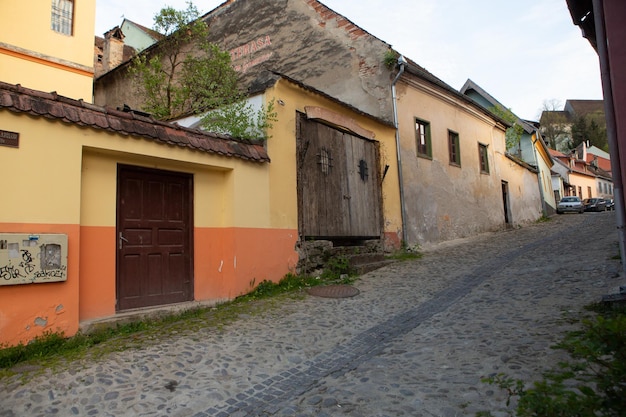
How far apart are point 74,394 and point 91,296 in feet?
6.15

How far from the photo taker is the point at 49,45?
10.3m

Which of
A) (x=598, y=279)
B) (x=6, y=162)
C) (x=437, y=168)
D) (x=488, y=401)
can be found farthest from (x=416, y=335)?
(x=437, y=168)

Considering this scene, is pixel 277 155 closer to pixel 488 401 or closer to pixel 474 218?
pixel 488 401

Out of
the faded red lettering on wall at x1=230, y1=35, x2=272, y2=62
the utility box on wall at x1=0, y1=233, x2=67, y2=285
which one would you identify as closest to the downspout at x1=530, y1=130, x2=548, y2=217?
the faded red lettering on wall at x1=230, y1=35, x2=272, y2=62

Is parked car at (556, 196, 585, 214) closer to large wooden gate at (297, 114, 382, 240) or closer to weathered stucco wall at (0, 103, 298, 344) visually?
large wooden gate at (297, 114, 382, 240)

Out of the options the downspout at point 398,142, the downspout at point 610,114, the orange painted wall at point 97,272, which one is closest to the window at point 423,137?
the downspout at point 398,142

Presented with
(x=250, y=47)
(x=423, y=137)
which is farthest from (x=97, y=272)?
(x=250, y=47)

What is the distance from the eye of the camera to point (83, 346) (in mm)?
4312

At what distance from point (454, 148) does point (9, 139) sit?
42.2ft

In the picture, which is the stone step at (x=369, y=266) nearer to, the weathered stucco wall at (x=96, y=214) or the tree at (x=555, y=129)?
the weathered stucco wall at (x=96, y=214)

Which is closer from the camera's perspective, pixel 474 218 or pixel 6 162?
pixel 6 162

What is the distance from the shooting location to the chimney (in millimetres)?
16422

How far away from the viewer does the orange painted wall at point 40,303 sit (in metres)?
4.09

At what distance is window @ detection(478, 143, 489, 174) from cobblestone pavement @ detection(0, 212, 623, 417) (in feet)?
Result: 32.4
